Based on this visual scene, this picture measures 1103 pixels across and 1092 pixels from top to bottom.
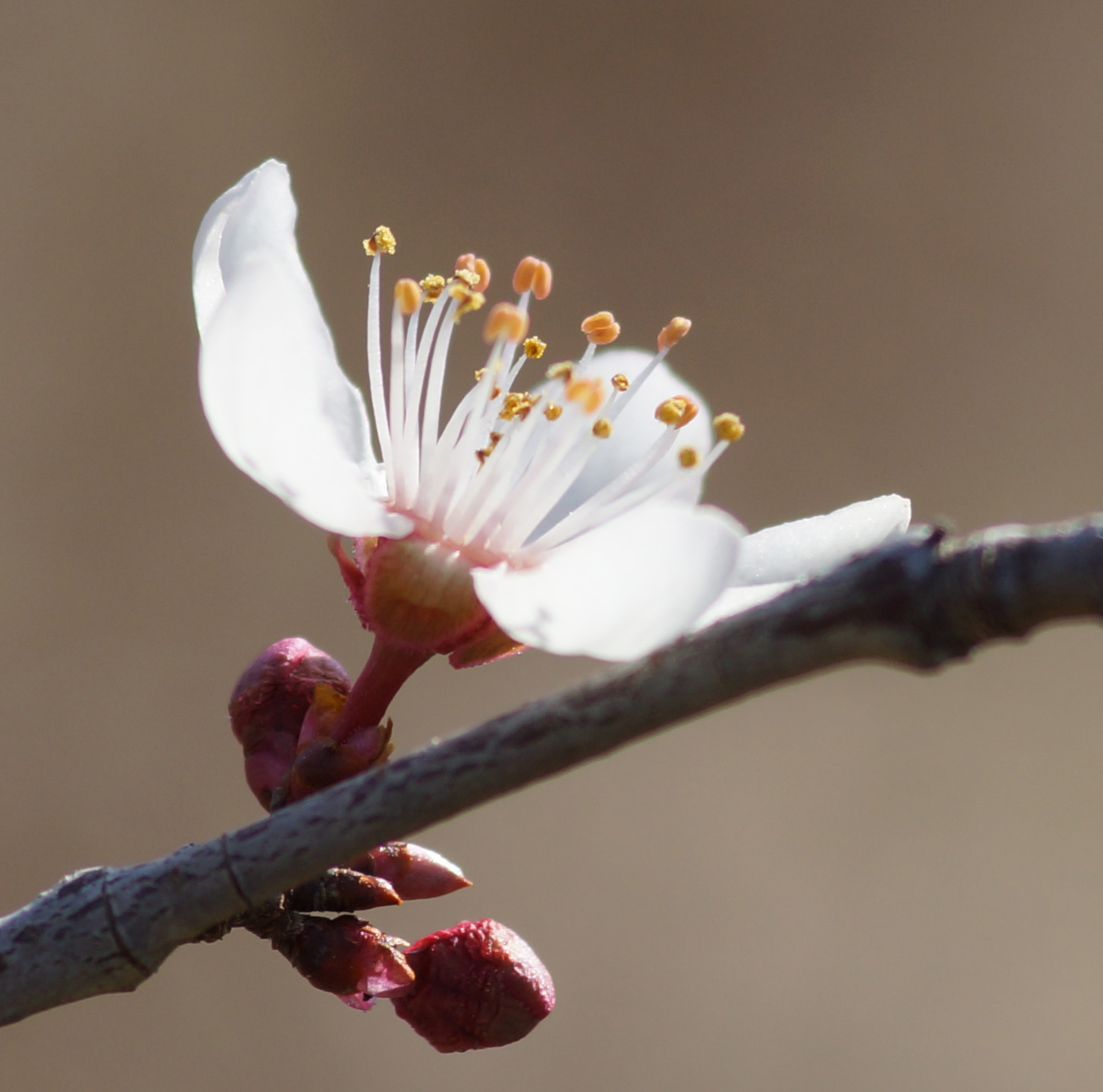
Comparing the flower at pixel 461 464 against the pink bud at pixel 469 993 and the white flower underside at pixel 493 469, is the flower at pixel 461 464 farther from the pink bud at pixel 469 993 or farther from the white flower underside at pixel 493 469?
the pink bud at pixel 469 993

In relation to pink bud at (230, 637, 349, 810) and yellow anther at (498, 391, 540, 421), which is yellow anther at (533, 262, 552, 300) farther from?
pink bud at (230, 637, 349, 810)

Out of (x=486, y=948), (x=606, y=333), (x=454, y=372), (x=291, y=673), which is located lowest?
(x=486, y=948)

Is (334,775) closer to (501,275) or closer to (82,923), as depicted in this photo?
(82,923)

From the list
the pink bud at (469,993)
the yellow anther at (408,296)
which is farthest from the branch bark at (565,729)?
the yellow anther at (408,296)

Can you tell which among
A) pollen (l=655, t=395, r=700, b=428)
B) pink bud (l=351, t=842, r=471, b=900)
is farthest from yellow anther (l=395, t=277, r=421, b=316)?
pink bud (l=351, t=842, r=471, b=900)

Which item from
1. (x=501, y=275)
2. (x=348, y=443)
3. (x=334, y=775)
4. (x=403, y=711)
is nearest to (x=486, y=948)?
(x=334, y=775)

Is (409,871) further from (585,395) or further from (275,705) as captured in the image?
(585,395)

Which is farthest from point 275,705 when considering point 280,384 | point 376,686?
point 280,384
